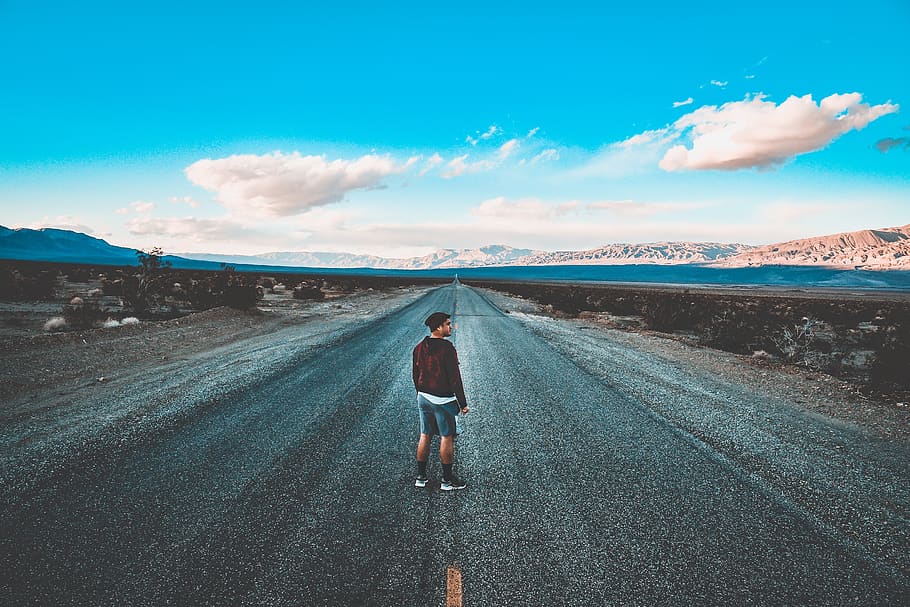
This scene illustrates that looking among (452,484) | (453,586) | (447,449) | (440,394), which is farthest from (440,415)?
(453,586)

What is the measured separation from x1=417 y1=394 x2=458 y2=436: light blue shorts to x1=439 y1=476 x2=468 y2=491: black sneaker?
0.48m

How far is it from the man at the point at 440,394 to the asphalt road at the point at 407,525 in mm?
229

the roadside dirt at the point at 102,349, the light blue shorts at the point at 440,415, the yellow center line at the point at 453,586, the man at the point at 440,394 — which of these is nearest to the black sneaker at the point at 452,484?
the man at the point at 440,394

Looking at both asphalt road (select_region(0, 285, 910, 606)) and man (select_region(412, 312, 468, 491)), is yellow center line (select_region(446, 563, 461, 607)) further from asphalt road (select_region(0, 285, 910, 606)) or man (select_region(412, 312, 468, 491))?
man (select_region(412, 312, 468, 491))

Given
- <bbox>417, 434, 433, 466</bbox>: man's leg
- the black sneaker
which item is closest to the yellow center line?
the black sneaker

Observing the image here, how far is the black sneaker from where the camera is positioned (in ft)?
14.1

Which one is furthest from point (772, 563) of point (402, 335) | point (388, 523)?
point (402, 335)

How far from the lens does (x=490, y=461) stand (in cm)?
495

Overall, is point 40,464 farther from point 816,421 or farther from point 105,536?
point 816,421

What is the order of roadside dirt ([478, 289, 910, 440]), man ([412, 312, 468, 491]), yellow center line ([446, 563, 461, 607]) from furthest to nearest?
roadside dirt ([478, 289, 910, 440]), man ([412, 312, 468, 491]), yellow center line ([446, 563, 461, 607])

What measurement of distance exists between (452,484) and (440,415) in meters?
0.71

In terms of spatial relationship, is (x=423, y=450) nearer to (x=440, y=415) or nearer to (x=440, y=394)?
(x=440, y=415)

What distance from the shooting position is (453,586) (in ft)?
9.55

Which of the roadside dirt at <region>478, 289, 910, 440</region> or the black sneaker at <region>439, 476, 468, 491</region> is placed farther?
the roadside dirt at <region>478, 289, 910, 440</region>
